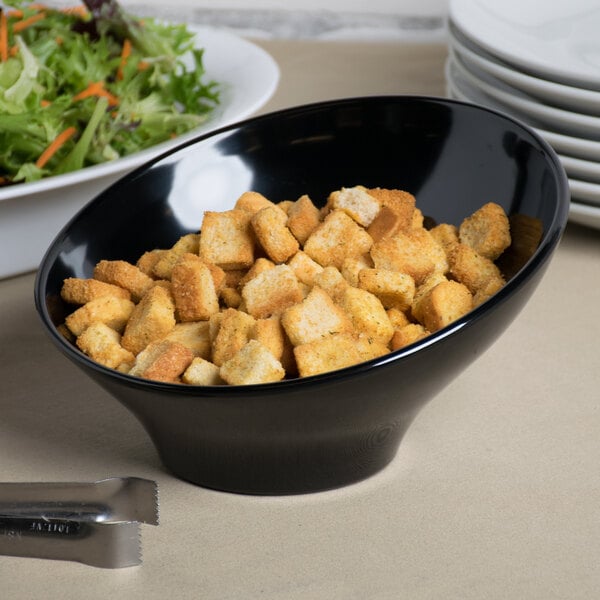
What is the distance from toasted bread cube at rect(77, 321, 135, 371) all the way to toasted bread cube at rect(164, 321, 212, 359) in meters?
0.04

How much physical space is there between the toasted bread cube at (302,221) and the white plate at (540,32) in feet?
1.21

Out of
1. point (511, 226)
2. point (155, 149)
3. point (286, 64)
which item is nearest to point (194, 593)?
Result: point (511, 226)

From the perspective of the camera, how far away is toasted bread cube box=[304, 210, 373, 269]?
0.99 meters

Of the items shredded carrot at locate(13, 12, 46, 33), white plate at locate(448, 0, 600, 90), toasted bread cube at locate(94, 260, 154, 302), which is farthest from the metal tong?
shredded carrot at locate(13, 12, 46, 33)

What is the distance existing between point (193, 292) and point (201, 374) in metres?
0.11

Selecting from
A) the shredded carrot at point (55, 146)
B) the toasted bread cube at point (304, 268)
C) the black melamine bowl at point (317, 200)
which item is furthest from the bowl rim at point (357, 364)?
the shredded carrot at point (55, 146)

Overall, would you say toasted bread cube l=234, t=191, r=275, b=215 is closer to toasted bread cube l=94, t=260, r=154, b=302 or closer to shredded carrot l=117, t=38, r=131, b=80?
toasted bread cube l=94, t=260, r=154, b=302

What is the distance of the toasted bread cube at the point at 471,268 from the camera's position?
3.11ft

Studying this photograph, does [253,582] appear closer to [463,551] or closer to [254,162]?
[463,551]

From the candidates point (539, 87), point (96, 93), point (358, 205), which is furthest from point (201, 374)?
point (96, 93)

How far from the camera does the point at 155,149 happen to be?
4.13 ft

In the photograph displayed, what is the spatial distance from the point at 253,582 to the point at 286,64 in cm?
141

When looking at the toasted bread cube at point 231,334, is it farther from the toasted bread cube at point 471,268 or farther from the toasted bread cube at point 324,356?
the toasted bread cube at point 471,268

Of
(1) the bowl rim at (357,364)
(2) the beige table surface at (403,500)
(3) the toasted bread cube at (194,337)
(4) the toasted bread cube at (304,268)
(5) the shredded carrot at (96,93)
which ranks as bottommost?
(2) the beige table surface at (403,500)
